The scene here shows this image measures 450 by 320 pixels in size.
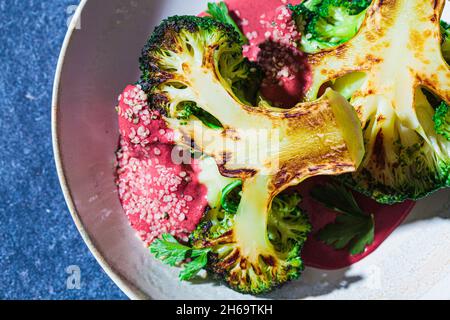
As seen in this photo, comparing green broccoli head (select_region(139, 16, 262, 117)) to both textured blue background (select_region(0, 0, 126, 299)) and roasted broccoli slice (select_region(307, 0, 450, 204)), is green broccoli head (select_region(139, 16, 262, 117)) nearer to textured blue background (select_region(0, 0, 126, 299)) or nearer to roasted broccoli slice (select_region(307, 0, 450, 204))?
roasted broccoli slice (select_region(307, 0, 450, 204))

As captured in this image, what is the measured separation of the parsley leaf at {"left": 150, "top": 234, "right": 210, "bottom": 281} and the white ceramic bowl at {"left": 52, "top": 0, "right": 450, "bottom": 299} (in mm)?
106

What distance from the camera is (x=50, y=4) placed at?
6.67 ft

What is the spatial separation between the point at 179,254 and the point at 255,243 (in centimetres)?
24

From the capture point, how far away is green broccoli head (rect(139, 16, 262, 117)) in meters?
1.62

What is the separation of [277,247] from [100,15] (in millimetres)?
891

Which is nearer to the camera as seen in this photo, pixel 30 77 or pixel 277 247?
pixel 277 247

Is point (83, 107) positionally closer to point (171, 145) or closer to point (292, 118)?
point (171, 145)

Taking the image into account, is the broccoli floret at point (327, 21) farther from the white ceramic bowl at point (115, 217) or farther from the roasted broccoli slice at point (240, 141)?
the white ceramic bowl at point (115, 217)

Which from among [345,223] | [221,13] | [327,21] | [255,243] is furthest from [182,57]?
[345,223]

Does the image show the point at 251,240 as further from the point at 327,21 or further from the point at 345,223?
the point at 327,21

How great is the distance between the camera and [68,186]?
1791 mm

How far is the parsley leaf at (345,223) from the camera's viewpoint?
5.86ft

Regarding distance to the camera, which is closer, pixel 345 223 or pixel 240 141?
pixel 240 141

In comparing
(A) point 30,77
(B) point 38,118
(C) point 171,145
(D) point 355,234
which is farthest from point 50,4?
(D) point 355,234
